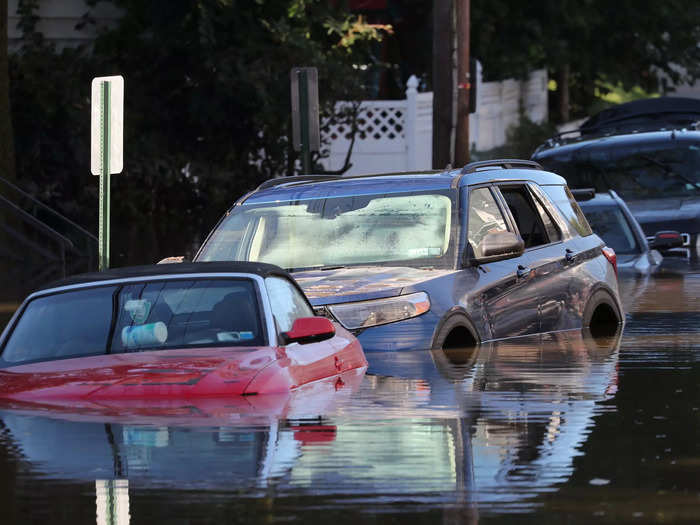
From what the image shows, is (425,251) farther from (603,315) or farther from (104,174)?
(104,174)

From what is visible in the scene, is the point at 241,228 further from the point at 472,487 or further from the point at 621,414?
the point at 472,487

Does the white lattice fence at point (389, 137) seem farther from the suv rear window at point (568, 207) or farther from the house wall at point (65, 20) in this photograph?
the suv rear window at point (568, 207)

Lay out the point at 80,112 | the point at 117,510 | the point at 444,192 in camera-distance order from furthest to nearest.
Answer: the point at 80,112 → the point at 444,192 → the point at 117,510

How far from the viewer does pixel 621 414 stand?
9.50 m

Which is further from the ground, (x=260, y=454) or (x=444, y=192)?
(x=444, y=192)

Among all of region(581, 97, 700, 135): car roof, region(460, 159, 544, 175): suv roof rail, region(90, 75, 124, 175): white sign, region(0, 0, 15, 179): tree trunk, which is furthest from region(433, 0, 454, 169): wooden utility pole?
region(90, 75, 124, 175): white sign

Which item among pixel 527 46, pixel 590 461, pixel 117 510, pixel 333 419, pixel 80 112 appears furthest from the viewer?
pixel 527 46

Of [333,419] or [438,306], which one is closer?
[333,419]

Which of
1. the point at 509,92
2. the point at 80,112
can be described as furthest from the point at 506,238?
the point at 509,92

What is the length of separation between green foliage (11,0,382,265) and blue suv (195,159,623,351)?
1244cm

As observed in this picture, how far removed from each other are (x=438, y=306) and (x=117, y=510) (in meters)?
5.22

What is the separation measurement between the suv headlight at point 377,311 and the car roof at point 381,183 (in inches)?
56.7

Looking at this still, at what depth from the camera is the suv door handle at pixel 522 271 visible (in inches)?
507

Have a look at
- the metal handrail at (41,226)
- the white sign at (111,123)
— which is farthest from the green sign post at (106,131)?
the metal handrail at (41,226)
